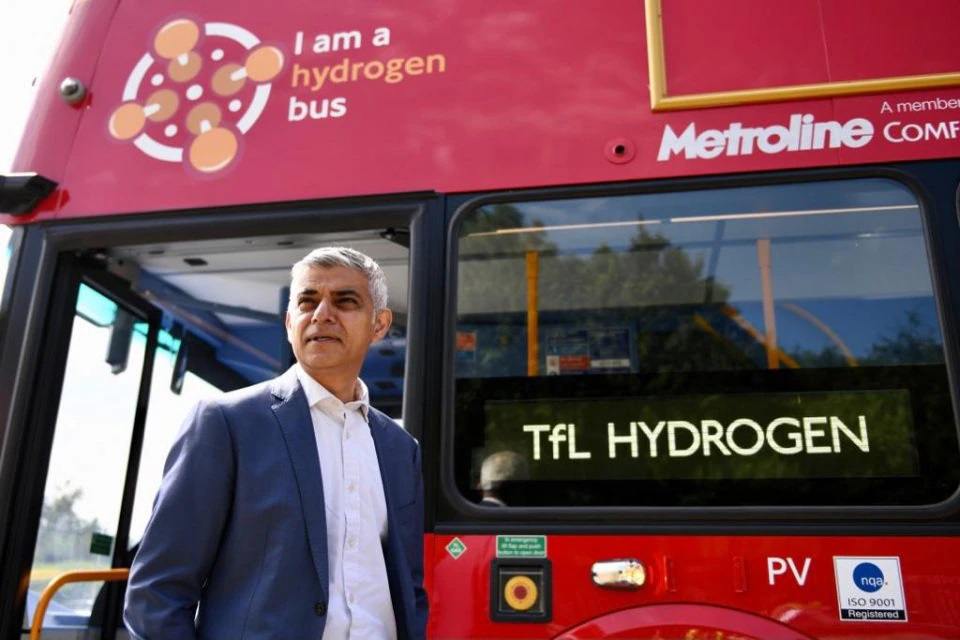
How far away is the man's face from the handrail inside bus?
3.91 ft

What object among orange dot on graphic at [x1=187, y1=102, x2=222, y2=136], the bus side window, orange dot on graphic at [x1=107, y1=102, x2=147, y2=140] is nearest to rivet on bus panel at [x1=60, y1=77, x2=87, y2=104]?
orange dot on graphic at [x1=107, y1=102, x2=147, y2=140]

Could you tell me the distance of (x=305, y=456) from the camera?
153 centimetres

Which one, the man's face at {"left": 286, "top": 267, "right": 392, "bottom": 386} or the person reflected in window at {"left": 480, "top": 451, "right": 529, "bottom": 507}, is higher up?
the man's face at {"left": 286, "top": 267, "right": 392, "bottom": 386}

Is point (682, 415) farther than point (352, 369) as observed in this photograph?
Yes

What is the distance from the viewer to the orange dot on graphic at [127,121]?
2889mm

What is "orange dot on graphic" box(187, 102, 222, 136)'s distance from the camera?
2.83 meters

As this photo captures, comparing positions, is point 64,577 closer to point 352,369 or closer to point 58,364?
point 58,364

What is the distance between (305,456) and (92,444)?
2244mm

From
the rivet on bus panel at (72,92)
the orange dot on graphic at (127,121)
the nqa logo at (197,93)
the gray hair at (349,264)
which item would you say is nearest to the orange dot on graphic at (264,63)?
the nqa logo at (197,93)

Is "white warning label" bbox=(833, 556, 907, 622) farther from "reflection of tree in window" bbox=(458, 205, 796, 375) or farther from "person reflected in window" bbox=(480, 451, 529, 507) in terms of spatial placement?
"person reflected in window" bbox=(480, 451, 529, 507)

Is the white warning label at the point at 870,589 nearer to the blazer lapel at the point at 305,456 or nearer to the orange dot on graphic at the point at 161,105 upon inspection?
the blazer lapel at the point at 305,456

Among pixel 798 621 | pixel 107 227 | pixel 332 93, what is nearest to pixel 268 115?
pixel 332 93

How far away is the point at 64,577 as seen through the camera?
2596mm

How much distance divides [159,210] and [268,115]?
1.62ft
